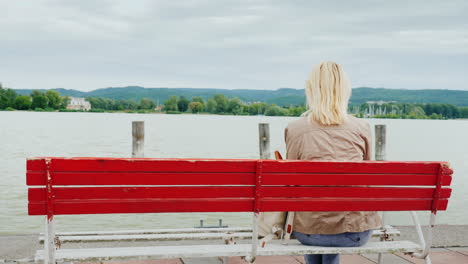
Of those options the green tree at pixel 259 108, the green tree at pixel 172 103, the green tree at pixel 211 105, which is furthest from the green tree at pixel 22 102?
the green tree at pixel 259 108

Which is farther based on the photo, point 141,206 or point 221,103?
point 221,103

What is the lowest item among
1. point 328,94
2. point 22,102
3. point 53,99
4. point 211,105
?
point 22,102

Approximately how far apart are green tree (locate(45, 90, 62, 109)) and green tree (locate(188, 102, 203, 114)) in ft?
117

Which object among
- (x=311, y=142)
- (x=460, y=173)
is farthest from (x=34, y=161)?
(x=460, y=173)

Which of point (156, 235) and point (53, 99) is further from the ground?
point (53, 99)

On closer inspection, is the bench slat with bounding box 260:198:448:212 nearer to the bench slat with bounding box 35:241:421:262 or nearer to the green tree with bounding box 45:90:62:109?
the bench slat with bounding box 35:241:421:262

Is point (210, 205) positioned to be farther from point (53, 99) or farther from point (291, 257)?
point (53, 99)

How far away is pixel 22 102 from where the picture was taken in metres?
151

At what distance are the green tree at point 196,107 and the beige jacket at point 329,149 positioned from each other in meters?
154

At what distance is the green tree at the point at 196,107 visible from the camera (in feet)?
517

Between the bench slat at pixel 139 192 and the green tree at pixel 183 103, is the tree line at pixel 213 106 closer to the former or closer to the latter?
the green tree at pixel 183 103

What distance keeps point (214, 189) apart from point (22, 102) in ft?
514

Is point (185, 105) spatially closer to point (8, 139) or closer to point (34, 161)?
point (8, 139)

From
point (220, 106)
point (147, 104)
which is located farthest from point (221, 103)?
point (147, 104)
